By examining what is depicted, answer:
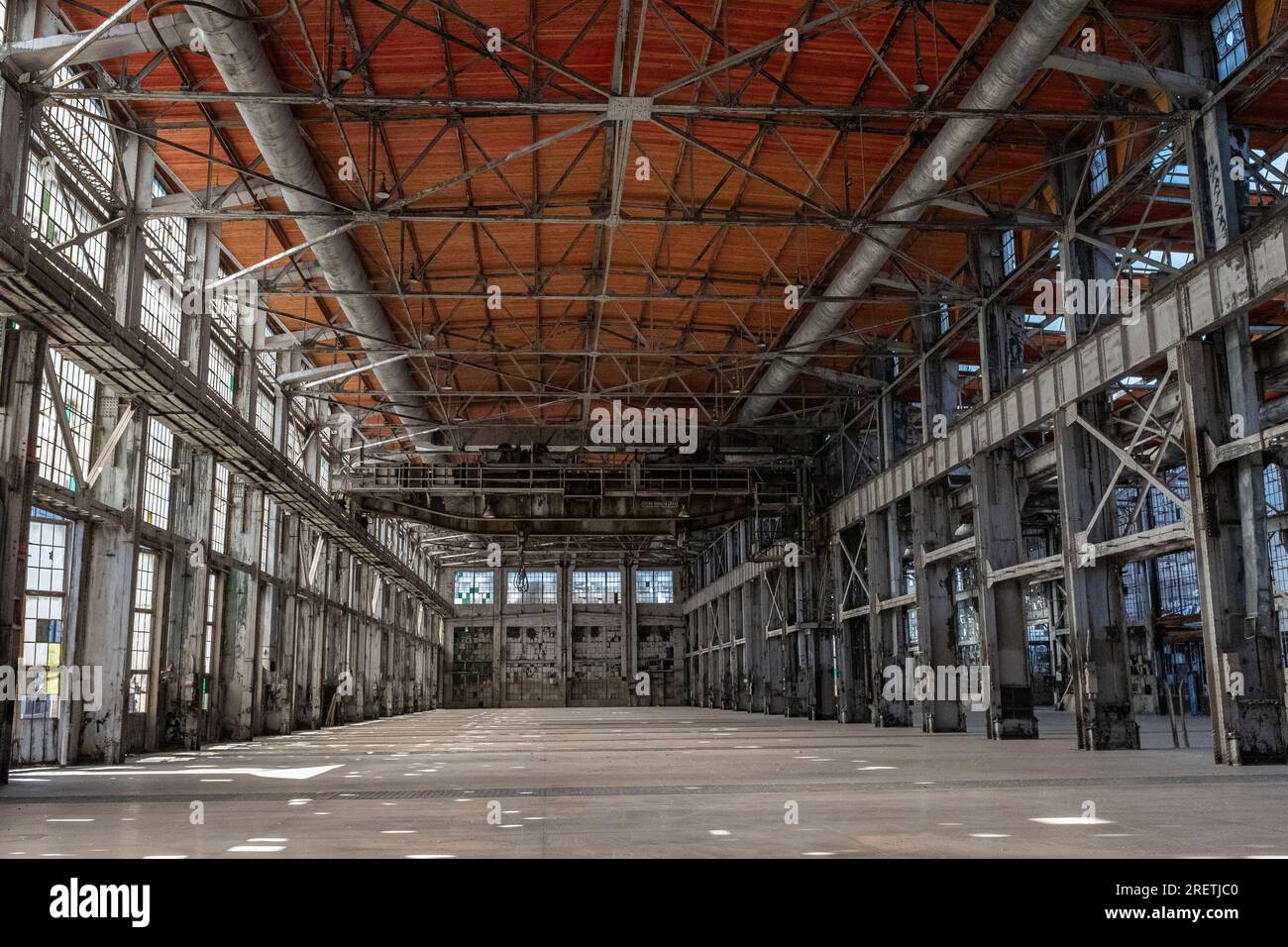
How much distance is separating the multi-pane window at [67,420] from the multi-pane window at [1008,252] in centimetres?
1845

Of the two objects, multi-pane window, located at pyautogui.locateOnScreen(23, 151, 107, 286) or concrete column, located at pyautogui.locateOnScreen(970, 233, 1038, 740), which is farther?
concrete column, located at pyautogui.locateOnScreen(970, 233, 1038, 740)

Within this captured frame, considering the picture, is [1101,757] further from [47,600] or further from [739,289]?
[47,600]

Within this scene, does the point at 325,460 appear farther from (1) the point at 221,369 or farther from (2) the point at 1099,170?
(2) the point at 1099,170

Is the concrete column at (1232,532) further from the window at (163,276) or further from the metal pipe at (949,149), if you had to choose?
the window at (163,276)

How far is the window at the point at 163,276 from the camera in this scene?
20.6 m

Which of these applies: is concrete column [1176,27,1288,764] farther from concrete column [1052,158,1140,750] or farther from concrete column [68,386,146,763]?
concrete column [68,386,146,763]

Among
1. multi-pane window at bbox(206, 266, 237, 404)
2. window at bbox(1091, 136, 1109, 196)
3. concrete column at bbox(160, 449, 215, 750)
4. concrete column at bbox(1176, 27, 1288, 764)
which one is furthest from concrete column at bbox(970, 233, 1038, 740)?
multi-pane window at bbox(206, 266, 237, 404)

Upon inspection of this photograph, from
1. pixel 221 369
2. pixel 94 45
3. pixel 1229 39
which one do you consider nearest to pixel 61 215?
pixel 94 45

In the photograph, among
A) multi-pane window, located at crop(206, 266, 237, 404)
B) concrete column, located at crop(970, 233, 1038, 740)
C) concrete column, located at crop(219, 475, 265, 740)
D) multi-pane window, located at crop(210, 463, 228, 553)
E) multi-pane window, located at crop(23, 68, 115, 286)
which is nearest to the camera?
multi-pane window, located at crop(23, 68, 115, 286)

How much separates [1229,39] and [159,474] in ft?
69.2

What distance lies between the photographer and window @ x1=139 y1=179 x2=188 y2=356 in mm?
20562

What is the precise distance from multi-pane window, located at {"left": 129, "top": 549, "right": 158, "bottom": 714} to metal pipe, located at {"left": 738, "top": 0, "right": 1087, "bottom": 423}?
1516 centimetres
